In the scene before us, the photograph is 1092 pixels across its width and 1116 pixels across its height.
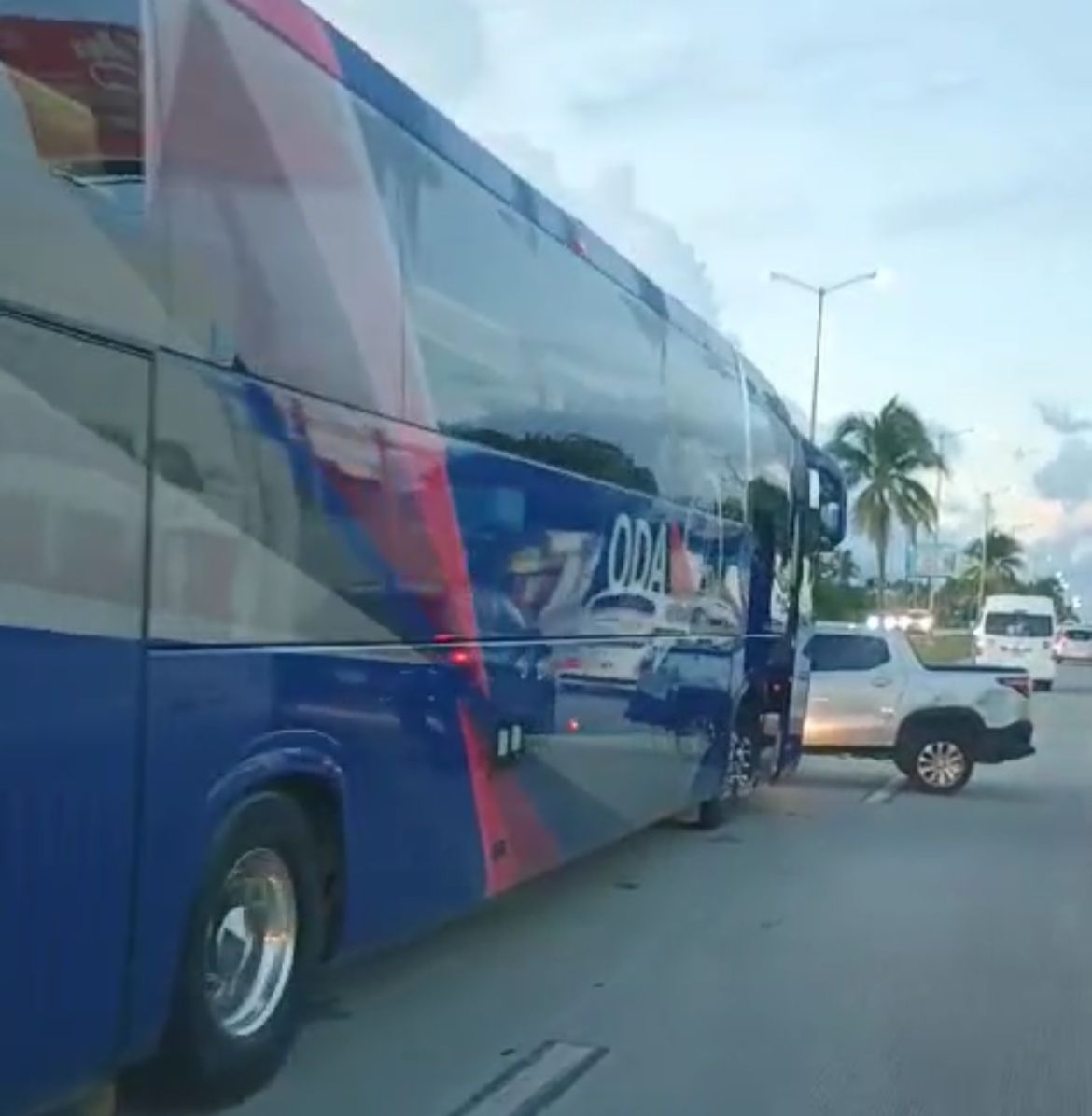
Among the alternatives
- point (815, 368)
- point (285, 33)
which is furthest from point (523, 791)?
point (815, 368)

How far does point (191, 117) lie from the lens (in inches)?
226

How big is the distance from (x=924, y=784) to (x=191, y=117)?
46.9ft

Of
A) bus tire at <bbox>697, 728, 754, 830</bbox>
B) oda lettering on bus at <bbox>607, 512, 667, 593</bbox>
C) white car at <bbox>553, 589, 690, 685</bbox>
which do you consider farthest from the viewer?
bus tire at <bbox>697, 728, 754, 830</bbox>

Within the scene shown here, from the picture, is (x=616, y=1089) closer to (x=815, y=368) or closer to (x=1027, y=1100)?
(x=1027, y=1100)

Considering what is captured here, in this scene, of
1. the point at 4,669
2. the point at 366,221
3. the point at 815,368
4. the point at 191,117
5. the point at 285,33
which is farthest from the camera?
the point at 815,368

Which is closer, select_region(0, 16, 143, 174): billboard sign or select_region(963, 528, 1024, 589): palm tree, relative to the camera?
select_region(0, 16, 143, 174): billboard sign

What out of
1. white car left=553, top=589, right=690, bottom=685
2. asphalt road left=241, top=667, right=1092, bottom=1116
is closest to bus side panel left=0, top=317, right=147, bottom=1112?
asphalt road left=241, top=667, right=1092, bottom=1116

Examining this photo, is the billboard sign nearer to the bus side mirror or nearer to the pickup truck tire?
the bus side mirror

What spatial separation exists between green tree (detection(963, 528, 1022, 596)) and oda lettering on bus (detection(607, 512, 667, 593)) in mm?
127389

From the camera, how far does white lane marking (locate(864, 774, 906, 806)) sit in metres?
17.7

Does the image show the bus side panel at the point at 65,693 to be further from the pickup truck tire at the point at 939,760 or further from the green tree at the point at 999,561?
the green tree at the point at 999,561

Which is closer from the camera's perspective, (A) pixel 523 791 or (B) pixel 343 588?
(B) pixel 343 588

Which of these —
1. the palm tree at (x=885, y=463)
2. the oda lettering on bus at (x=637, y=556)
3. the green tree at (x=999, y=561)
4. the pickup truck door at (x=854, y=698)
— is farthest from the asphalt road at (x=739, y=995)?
the green tree at (x=999, y=561)

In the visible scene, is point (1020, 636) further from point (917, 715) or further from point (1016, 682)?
point (917, 715)
